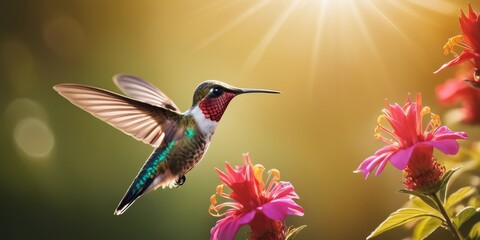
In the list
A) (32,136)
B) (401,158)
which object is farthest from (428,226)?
(32,136)

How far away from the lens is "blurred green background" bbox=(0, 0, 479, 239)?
3.84 meters

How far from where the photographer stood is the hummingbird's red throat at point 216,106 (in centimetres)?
154

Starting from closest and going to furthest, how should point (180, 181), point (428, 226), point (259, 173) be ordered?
1. point (428, 226)
2. point (259, 173)
3. point (180, 181)

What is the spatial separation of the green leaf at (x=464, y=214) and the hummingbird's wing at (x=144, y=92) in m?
0.98

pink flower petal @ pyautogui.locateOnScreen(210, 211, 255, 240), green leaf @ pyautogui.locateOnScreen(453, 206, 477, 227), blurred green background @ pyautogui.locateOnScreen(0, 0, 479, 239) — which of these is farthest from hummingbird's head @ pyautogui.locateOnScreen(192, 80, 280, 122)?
blurred green background @ pyautogui.locateOnScreen(0, 0, 479, 239)

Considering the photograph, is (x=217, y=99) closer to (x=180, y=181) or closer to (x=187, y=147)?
(x=187, y=147)

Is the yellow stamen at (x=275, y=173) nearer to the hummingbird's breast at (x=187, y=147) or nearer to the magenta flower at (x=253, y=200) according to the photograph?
the magenta flower at (x=253, y=200)

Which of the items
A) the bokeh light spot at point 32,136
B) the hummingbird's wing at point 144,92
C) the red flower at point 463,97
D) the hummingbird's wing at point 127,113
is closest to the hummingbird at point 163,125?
the hummingbird's wing at point 127,113

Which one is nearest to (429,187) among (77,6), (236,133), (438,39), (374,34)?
(438,39)

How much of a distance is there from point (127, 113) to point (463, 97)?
4.17ft

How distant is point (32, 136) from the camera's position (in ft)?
15.1

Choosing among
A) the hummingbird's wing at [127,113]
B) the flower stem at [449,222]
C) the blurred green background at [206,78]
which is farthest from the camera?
the blurred green background at [206,78]

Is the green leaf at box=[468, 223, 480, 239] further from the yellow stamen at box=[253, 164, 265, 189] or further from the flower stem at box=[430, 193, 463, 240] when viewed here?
the yellow stamen at box=[253, 164, 265, 189]

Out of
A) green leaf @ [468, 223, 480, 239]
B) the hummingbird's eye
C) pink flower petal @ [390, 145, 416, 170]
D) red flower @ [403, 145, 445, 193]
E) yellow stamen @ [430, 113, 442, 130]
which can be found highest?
the hummingbird's eye
